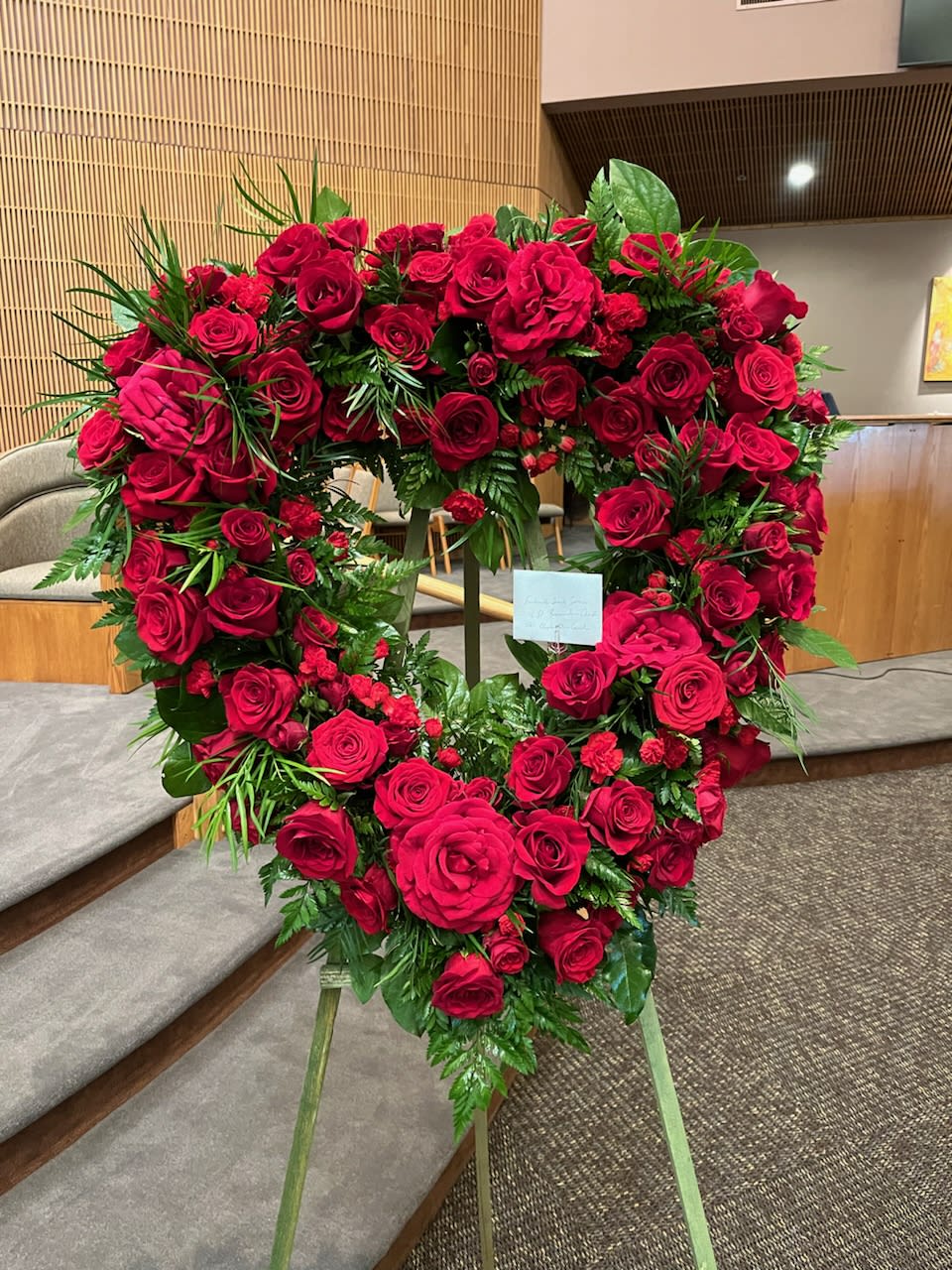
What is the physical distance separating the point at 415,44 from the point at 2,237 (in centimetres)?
254

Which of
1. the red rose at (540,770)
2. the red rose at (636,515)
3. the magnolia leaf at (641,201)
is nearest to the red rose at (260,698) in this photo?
the red rose at (540,770)

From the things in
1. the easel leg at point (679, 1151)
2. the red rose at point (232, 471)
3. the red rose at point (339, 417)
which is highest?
the red rose at point (339, 417)

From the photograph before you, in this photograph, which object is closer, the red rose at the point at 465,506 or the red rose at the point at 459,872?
the red rose at the point at 459,872

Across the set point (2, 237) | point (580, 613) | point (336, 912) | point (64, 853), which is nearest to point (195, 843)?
point (64, 853)

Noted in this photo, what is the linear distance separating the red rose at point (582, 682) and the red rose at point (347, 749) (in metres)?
0.16

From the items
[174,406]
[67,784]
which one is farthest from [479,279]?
[67,784]

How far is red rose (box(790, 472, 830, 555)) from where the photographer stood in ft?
2.97

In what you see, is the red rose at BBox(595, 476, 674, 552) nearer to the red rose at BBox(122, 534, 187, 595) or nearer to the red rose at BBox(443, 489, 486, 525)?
the red rose at BBox(443, 489, 486, 525)

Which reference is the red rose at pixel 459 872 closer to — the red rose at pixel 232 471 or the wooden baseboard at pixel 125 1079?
the red rose at pixel 232 471

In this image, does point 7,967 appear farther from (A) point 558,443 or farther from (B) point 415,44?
(B) point 415,44

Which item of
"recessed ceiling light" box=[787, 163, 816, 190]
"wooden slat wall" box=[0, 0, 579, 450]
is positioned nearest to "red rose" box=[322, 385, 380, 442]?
"wooden slat wall" box=[0, 0, 579, 450]

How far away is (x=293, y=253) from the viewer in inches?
33.9

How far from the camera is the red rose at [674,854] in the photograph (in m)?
0.84

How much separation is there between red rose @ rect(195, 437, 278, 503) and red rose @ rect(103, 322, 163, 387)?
11cm
